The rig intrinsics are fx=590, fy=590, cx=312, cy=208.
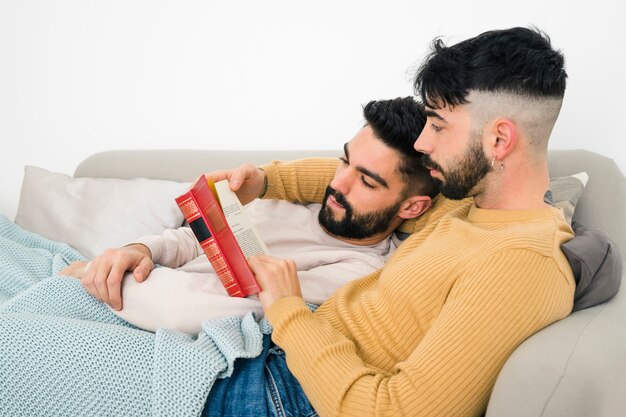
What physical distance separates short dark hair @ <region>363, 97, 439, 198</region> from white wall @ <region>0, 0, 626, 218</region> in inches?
22.7

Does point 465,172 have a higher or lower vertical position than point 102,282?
higher

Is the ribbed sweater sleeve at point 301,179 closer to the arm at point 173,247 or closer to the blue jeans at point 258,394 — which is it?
the arm at point 173,247

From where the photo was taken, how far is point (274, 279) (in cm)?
130

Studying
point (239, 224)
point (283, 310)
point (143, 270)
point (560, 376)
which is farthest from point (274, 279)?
point (560, 376)

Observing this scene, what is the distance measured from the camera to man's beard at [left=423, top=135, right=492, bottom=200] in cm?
126

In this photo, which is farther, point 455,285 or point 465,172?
point 465,172

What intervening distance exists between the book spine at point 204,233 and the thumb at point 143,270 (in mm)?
205

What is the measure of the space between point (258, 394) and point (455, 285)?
44cm

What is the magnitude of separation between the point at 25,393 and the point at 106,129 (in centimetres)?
171

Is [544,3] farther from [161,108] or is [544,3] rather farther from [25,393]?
[25,393]

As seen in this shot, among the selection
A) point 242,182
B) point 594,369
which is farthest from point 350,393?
point 242,182

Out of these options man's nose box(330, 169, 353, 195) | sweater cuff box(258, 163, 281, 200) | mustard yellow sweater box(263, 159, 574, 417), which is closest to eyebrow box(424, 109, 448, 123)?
mustard yellow sweater box(263, 159, 574, 417)

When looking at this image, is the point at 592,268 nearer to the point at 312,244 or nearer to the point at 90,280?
the point at 312,244

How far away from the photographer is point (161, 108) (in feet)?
8.43
